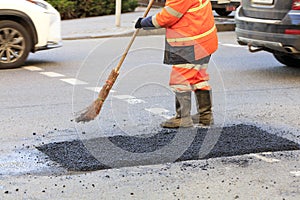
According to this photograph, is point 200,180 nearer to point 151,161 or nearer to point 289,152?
point 151,161

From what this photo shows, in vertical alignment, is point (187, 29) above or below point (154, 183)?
above

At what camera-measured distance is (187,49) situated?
7.09m

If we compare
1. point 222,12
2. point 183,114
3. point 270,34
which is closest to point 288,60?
point 270,34

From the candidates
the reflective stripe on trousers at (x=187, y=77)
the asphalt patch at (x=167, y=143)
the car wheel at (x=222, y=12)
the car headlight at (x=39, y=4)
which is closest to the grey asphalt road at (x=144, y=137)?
the asphalt patch at (x=167, y=143)

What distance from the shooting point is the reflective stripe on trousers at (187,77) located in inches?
282

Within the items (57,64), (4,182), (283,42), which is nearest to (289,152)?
(4,182)

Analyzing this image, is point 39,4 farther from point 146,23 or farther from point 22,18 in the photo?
point 146,23

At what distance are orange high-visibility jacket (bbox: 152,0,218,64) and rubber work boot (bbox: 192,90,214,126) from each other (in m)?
0.36

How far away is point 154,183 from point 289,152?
1.50m

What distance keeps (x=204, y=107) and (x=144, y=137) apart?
806mm

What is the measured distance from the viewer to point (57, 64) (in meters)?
11.6

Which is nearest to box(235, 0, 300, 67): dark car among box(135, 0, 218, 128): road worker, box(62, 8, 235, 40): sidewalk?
box(135, 0, 218, 128): road worker

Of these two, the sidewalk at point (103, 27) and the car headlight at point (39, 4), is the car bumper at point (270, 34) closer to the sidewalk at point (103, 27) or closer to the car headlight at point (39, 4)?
the car headlight at point (39, 4)

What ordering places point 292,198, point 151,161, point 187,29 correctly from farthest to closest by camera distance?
1. point 187,29
2. point 151,161
3. point 292,198
